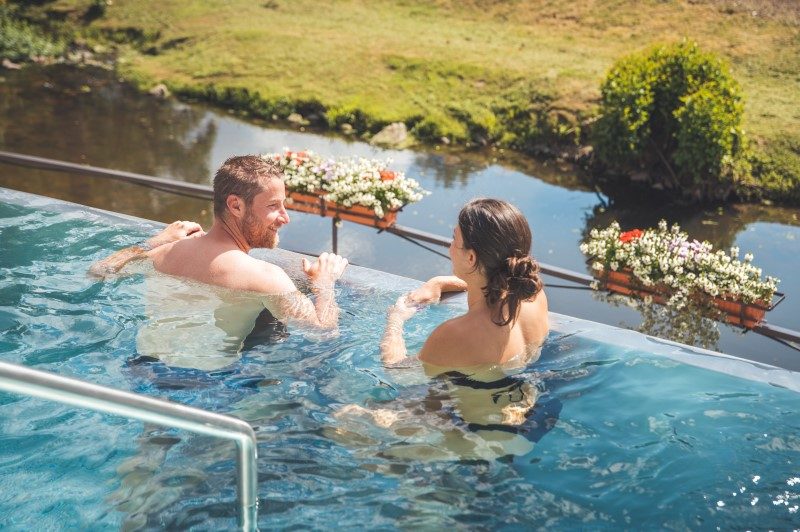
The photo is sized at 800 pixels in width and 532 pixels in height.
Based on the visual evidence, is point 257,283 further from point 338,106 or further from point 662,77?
point 338,106

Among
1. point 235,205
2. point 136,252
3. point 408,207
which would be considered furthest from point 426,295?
point 408,207

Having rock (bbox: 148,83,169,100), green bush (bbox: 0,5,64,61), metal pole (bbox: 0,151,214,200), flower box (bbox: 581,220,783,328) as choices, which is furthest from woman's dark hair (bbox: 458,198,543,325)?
green bush (bbox: 0,5,64,61)

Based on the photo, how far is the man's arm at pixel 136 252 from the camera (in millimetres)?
5328

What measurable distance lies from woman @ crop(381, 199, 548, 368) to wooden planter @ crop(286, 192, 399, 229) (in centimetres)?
298

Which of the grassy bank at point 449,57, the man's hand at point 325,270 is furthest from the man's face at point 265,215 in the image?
the grassy bank at point 449,57

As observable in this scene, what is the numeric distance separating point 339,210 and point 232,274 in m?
2.51

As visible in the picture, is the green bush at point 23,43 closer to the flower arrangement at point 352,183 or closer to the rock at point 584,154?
the rock at point 584,154

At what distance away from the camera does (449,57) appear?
15.4 m

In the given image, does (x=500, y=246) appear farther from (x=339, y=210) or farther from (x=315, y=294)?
(x=339, y=210)

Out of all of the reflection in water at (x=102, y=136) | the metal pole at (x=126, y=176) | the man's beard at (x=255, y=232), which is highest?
the man's beard at (x=255, y=232)

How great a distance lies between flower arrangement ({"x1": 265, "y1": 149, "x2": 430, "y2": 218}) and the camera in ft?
22.7

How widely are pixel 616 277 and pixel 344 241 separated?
4139 millimetres

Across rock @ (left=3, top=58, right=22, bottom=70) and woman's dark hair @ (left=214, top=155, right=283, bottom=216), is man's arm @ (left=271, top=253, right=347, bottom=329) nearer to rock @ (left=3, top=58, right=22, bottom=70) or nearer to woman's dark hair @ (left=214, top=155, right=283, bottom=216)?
woman's dark hair @ (left=214, top=155, right=283, bottom=216)

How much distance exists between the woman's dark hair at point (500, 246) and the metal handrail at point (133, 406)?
4.88 feet
